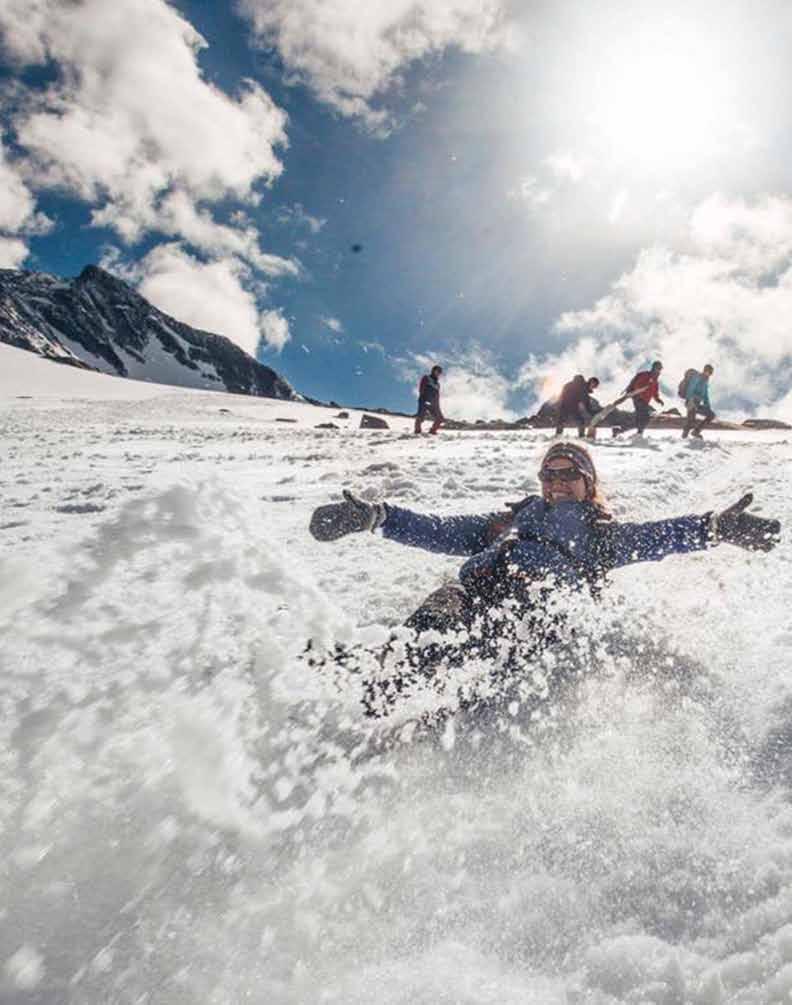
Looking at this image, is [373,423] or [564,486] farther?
[373,423]

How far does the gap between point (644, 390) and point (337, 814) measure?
1413 cm

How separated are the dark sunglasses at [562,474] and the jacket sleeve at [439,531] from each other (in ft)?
1.27

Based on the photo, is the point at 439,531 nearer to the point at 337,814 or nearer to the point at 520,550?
the point at 520,550

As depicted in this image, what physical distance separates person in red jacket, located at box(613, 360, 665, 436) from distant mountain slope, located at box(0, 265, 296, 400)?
172855 millimetres

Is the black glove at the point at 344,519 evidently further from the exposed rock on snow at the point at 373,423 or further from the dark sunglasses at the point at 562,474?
the exposed rock on snow at the point at 373,423

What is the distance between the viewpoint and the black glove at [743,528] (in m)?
3.37

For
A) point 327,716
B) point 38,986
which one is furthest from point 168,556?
point 38,986

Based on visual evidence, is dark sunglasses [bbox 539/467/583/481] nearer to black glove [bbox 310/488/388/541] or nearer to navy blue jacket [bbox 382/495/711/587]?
navy blue jacket [bbox 382/495/711/587]

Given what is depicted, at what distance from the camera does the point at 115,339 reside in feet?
618

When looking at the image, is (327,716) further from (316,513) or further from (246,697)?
(316,513)

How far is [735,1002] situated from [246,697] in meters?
1.64

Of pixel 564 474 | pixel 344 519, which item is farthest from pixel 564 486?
pixel 344 519

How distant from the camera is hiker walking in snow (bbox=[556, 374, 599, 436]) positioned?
14.5m

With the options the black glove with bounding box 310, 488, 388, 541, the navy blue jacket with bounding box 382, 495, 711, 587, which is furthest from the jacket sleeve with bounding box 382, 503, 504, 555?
the black glove with bounding box 310, 488, 388, 541
